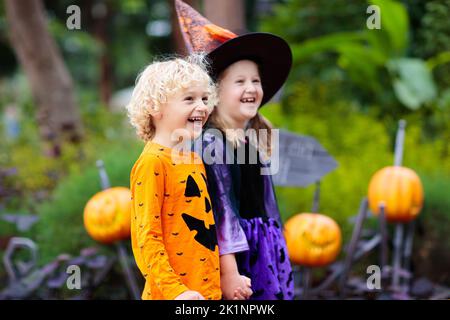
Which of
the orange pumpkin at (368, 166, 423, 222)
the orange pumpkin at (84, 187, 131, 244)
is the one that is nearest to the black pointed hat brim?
the orange pumpkin at (84, 187, 131, 244)

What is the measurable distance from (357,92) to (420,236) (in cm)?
305

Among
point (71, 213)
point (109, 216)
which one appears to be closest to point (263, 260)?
point (109, 216)

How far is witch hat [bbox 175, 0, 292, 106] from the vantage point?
212cm

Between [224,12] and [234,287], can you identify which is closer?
[234,287]

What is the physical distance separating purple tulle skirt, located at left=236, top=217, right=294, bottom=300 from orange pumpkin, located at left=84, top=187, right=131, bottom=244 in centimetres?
114

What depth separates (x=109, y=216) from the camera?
3123 mm

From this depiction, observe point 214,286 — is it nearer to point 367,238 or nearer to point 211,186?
point 211,186

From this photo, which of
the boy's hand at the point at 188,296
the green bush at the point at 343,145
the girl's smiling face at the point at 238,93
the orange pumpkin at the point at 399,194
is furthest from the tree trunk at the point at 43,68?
the boy's hand at the point at 188,296

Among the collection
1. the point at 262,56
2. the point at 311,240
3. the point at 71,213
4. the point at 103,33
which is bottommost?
the point at 311,240

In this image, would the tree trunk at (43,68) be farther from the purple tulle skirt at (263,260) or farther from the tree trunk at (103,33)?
the tree trunk at (103,33)

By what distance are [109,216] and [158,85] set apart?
55.9 inches

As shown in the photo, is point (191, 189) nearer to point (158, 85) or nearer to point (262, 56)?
point (158, 85)

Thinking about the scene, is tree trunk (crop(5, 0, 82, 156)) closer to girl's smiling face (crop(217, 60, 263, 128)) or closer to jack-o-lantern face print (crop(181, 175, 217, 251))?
girl's smiling face (crop(217, 60, 263, 128))

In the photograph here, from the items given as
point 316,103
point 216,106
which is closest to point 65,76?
point 316,103
